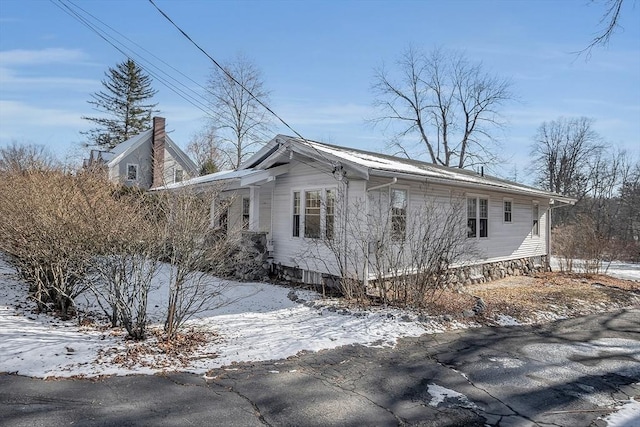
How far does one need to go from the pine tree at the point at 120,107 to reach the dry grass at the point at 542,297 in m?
39.4

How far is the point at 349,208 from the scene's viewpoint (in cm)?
942

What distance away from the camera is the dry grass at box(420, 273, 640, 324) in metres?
8.32

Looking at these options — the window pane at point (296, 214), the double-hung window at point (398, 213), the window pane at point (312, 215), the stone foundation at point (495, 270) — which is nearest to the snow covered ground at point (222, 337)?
the window pane at point (312, 215)

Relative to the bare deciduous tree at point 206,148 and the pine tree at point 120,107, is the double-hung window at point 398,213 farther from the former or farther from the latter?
the pine tree at point 120,107

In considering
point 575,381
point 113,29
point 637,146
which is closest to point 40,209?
point 113,29

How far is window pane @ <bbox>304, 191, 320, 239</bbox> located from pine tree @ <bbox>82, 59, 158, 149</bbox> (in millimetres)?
35988

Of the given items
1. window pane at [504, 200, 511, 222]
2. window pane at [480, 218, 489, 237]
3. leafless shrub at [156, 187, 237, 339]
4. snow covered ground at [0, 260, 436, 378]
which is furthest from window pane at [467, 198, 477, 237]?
leafless shrub at [156, 187, 237, 339]

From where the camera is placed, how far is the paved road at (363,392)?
360cm

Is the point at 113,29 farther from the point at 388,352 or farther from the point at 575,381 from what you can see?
the point at 575,381

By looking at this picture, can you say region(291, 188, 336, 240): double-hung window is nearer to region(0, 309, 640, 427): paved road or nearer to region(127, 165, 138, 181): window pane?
region(0, 309, 640, 427): paved road

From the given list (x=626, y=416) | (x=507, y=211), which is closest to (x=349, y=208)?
(x=626, y=416)

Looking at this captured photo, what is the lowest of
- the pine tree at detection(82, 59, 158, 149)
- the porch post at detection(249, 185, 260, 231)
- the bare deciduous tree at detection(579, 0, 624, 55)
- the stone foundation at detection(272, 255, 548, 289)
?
the stone foundation at detection(272, 255, 548, 289)

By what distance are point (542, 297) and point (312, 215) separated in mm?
6381

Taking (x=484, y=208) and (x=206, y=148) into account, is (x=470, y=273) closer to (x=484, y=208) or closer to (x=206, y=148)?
(x=484, y=208)
